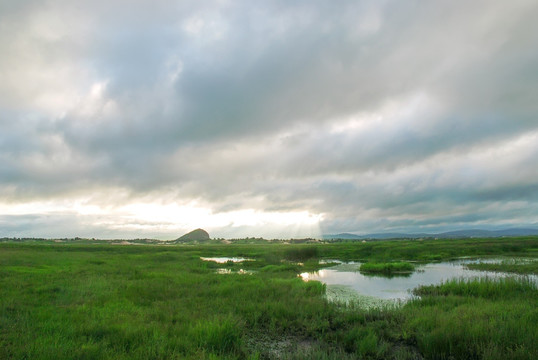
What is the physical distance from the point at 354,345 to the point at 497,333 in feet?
12.9

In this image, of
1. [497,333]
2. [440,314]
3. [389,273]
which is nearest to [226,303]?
[440,314]

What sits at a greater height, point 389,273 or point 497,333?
point 497,333

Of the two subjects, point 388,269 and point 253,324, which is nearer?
point 253,324

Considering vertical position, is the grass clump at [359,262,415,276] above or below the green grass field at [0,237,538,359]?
below

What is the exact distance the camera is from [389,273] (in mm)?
A: 28172

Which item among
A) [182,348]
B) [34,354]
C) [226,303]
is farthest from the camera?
[226,303]

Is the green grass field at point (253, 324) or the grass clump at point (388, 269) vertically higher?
the green grass field at point (253, 324)

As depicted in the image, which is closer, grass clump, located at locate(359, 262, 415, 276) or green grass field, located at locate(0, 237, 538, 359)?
green grass field, located at locate(0, 237, 538, 359)

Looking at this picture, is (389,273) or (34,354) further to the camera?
(389,273)

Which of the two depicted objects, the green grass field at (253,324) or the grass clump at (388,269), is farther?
the grass clump at (388,269)

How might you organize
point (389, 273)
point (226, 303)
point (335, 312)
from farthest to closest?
point (389, 273) < point (226, 303) < point (335, 312)

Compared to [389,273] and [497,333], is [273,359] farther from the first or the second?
[389,273]

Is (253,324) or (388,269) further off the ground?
(253,324)

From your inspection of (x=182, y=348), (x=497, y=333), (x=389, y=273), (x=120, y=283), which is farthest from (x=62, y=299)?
(x=389, y=273)
